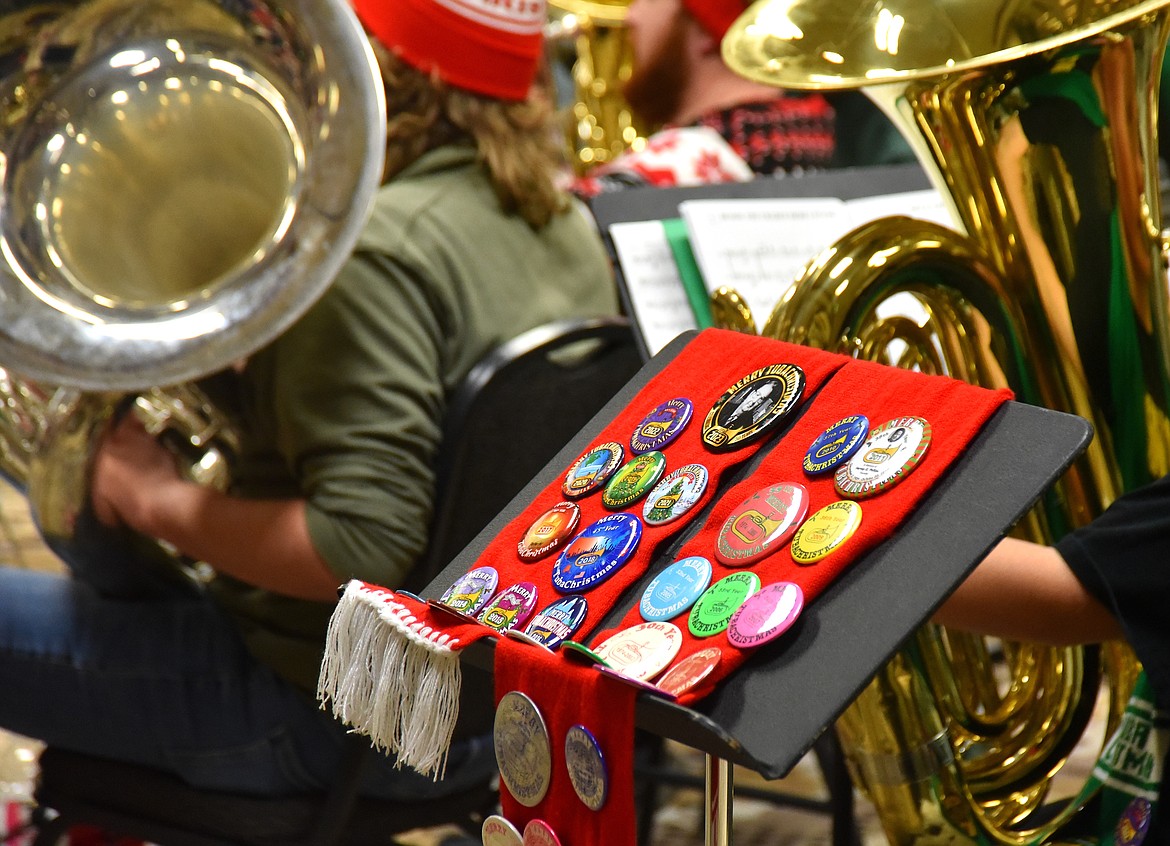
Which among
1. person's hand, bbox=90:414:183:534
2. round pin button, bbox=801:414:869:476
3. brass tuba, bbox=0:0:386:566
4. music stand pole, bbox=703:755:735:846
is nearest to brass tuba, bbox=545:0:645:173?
brass tuba, bbox=0:0:386:566

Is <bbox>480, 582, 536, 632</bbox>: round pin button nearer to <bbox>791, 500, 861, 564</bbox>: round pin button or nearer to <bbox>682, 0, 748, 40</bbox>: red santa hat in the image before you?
<bbox>791, 500, 861, 564</bbox>: round pin button

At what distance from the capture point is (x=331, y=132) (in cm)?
105

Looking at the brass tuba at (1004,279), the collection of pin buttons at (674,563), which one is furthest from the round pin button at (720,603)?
the brass tuba at (1004,279)

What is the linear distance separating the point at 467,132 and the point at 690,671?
820mm

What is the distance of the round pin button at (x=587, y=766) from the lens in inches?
22.4

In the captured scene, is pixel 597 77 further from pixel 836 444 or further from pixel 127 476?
pixel 836 444

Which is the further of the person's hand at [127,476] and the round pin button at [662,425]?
the person's hand at [127,476]

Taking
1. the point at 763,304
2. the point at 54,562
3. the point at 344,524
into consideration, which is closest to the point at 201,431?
the point at 344,524

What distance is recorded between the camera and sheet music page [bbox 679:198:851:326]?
109cm

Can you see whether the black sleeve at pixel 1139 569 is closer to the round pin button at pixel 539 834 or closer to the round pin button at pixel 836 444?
the round pin button at pixel 836 444

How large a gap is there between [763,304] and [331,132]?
15.4 inches

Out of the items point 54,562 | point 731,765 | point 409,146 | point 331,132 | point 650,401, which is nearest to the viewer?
point 731,765

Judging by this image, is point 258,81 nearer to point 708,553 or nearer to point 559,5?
point 708,553

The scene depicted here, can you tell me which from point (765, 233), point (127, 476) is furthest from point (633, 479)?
point (127, 476)
